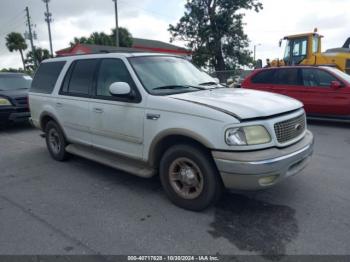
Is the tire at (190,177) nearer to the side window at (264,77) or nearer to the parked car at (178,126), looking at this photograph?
the parked car at (178,126)

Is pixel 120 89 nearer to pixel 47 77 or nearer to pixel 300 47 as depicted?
pixel 47 77

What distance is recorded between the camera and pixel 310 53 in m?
14.4

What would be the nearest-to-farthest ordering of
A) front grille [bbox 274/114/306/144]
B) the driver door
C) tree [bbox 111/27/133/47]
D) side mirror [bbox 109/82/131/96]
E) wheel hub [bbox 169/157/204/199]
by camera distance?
front grille [bbox 274/114/306/144] → wheel hub [bbox 169/157/204/199] → side mirror [bbox 109/82/131/96] → the driver door → tree [bbox 111/27/133/47]

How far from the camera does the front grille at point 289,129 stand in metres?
3.37

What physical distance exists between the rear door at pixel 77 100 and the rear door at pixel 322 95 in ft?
21.5

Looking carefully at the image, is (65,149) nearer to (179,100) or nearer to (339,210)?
(179,100)

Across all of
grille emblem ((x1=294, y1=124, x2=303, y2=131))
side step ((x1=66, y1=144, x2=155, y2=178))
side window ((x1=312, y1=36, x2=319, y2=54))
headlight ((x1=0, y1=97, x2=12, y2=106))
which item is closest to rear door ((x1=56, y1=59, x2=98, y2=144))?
side step ((x1=66, y1=144, x2=155, y2=178))

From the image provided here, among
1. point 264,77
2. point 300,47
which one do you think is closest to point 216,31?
point 300,47

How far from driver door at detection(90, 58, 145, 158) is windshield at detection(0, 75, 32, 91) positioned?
653 cm

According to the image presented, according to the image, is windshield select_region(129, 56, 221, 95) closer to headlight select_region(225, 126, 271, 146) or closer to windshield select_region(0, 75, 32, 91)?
headlight select_region(225, 126, 271, 146)

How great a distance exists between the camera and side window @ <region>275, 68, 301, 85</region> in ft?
30.1

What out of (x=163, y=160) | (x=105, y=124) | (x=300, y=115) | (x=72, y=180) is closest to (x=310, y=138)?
(x=300, y=115)

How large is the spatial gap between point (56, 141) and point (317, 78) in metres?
7.17

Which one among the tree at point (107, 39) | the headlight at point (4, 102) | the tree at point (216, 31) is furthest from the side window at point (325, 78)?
the tree at point (107, 39)
